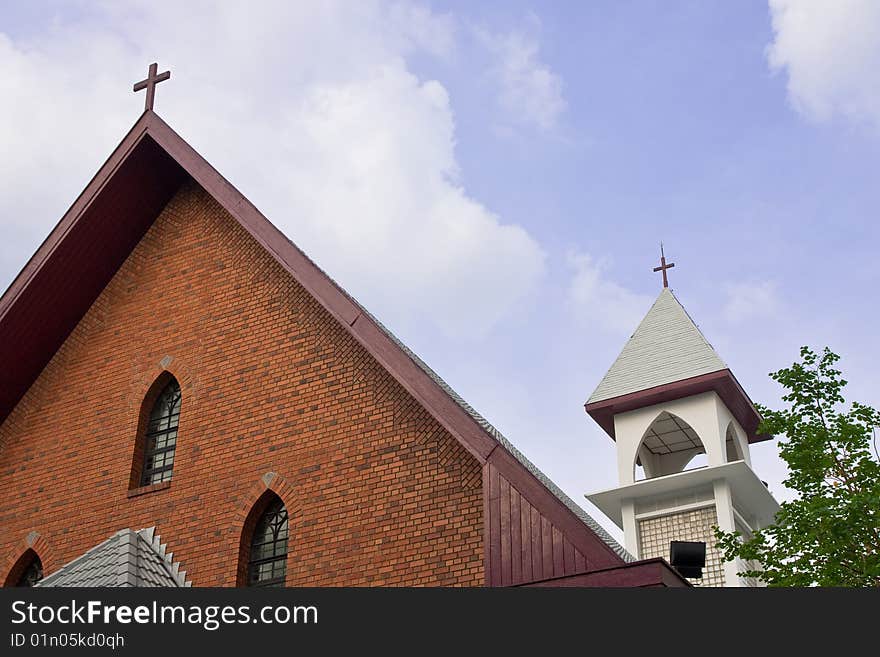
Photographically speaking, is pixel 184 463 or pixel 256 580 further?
pixel 184 463

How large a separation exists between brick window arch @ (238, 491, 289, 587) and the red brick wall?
0.53 ft

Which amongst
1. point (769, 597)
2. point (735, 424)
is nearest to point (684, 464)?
point (735, 424)

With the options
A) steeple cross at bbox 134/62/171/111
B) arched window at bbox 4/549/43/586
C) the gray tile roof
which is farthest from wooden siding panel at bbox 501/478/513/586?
steeple cross at bbox 134/62/171/111

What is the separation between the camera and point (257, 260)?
16.2m

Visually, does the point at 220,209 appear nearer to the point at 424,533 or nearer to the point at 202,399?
the point at 202,399

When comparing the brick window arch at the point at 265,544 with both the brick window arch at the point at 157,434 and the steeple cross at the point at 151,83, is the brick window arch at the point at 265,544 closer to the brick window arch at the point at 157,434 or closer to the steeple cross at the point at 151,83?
the brick window arch at the point at 157,434

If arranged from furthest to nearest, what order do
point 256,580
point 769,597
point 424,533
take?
point 256,580 → point 424,533 → point 769,597

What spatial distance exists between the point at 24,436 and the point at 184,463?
2991mm

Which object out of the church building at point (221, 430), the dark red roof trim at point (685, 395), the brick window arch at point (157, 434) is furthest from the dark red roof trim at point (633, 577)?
the dark red roof trim at point (685, 395)

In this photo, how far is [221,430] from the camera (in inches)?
590

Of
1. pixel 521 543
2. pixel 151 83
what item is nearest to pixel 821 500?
pixel 521 543

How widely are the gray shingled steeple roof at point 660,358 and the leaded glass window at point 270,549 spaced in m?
13.4

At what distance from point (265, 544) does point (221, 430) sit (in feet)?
5.43

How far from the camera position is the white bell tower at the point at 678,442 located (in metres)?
24.6
